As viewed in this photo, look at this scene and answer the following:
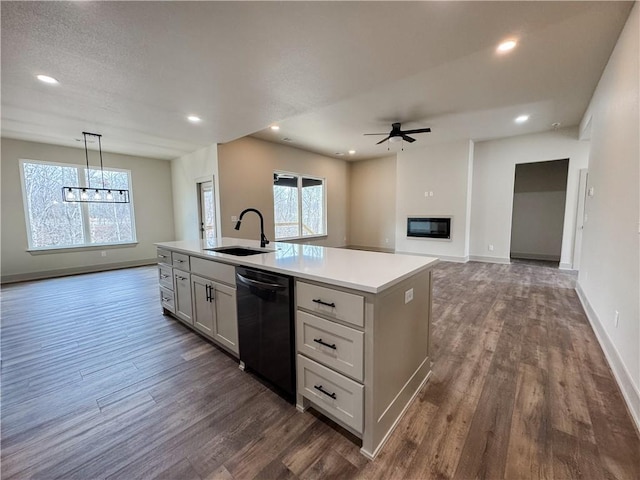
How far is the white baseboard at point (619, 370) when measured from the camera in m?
1.59

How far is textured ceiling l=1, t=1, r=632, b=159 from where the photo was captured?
192 centimetres

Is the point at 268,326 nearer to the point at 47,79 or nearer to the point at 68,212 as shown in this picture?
the point at 47,79

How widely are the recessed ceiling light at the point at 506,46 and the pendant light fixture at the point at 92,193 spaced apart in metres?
5.94

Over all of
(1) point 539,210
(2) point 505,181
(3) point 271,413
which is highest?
(2) point 505,181

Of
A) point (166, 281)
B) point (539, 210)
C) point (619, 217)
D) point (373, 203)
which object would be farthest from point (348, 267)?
point (539, 210)

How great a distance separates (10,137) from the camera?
4.76 meters

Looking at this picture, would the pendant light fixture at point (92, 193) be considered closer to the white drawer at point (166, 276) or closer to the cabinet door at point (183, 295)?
the white drawer at point (166, 276)

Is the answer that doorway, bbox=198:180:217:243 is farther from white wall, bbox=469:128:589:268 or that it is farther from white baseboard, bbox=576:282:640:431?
white wall, bbox=469:128:589:268

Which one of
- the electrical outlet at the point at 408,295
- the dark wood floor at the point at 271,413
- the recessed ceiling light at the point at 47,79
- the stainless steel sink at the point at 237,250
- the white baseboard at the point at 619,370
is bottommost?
the dark wood floor at the point at 271,413

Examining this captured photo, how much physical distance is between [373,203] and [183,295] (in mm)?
6560

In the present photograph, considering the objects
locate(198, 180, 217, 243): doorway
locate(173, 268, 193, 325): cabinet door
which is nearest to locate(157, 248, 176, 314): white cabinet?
locate(173, 268, 193, 325): cabinet door

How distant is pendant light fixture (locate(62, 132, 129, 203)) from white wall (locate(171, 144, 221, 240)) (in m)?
1.12

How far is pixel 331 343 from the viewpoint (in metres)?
1.46

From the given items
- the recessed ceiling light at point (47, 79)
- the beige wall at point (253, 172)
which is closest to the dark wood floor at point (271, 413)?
the recessed ceiling light at point (47, 79)
